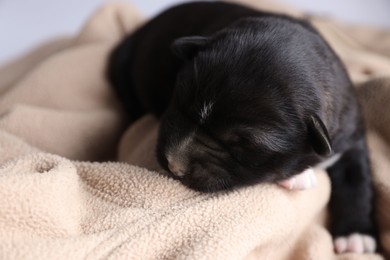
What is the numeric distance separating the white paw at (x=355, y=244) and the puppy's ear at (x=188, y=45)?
0.79 m

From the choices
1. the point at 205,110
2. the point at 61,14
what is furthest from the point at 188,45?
the point at 61,14

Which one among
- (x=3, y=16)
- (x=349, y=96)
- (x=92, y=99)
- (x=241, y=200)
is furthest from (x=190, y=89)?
(x=3, y=16)

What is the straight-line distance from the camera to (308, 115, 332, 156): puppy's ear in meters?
1.34

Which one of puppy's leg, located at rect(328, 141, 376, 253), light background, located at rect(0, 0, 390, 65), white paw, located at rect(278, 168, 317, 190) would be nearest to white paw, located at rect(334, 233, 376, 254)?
puppy's leg, located at rect(328, 141, 376, 253)

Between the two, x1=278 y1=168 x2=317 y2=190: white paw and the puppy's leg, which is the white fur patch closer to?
x1=278 y1=168 x2=317 y2=190: white paw

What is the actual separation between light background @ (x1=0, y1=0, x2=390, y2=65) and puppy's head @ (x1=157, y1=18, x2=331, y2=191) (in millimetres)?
1935

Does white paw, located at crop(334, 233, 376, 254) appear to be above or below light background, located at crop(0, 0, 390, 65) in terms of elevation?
below

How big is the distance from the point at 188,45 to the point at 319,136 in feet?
1.67

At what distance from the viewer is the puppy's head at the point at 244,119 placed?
1328mm

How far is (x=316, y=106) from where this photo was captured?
1.42 m

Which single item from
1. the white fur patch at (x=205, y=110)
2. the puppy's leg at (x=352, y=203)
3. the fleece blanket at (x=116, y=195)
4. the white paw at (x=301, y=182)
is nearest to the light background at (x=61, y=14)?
the fleece blanket at (x=116, y=195)

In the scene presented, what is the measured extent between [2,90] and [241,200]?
155 cm

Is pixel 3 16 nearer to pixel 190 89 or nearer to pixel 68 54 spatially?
pixel 68 54

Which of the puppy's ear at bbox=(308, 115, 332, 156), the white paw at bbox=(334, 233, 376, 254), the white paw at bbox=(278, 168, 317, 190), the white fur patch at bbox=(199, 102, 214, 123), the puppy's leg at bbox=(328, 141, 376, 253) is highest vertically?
the white fur patch at bbox=(199, 102, 214, 123)
